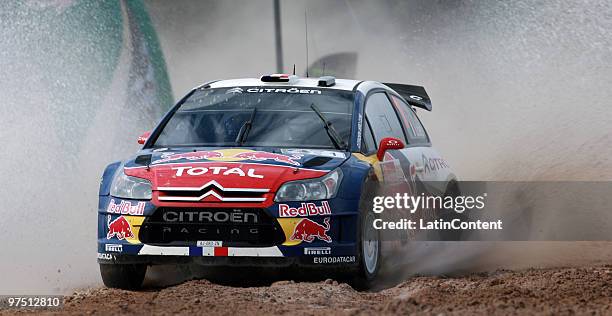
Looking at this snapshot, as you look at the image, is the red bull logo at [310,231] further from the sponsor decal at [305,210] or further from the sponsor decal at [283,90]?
the sponsor decal at [283,90]

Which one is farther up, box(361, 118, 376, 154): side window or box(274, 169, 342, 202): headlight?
Answer: box(361, 118, 376, 154): side window

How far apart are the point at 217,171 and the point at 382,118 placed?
2.05 m

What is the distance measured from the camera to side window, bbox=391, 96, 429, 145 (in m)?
9.76

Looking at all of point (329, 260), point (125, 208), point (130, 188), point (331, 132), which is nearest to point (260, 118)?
point (331, 132)

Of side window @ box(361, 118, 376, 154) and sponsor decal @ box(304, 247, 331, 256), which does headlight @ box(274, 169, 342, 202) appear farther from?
side window @ box(361, 118, 376, 154)

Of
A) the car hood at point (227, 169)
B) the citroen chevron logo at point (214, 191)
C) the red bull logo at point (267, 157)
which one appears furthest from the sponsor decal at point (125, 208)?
the red bull logo at point (267, 157)

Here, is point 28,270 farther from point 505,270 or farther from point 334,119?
point 505,270

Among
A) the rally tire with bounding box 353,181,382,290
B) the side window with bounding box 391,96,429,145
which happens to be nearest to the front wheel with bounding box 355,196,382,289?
the rally tire with bounding box 353,181,382,290

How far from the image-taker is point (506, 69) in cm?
1844

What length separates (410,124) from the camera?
392 inches

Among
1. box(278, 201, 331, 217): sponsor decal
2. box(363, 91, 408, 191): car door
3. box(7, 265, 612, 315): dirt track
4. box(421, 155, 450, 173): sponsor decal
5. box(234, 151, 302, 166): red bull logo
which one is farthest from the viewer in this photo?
box(421, 155, 450, 173): sponsor decal

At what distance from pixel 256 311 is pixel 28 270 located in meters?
3.63

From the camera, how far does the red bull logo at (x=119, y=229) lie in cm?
746

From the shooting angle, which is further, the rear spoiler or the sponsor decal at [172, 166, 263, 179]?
the rear spoiler
